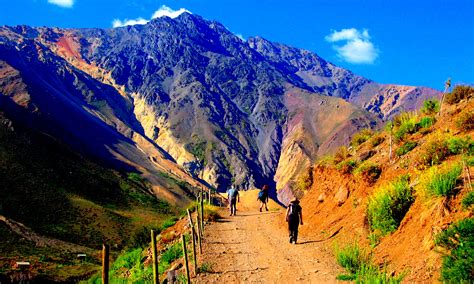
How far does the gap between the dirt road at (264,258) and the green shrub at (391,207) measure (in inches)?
65.1

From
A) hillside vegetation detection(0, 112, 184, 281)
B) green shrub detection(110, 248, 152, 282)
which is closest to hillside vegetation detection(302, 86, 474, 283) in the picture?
green shrub detection(110, 248, 152, 282)

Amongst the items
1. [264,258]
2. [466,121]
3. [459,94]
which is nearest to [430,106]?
[459,94]

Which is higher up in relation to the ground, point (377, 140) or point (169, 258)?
point (377, 140)

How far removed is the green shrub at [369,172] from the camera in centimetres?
1534

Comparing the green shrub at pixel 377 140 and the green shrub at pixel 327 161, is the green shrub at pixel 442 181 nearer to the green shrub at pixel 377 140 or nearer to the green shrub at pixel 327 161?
the green shrub at pixel 377 140

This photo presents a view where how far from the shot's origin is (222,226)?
68.1 feet

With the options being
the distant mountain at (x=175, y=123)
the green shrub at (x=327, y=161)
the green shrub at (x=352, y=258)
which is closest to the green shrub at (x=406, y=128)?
the green shrub at (x=327, y=161)

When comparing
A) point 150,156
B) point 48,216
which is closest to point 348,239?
point 48,216

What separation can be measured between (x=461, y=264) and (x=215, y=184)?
432 feet

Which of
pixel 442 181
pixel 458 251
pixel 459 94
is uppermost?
pixel 459 94

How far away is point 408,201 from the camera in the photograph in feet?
37.9

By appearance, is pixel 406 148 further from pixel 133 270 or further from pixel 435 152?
pixel 133 270

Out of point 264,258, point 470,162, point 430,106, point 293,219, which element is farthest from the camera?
point 430,106

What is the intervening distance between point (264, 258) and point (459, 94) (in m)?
11.5
